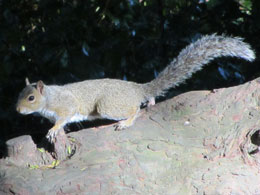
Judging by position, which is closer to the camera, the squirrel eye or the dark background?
the squirrel eye

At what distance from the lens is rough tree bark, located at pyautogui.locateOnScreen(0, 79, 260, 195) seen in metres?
1.75

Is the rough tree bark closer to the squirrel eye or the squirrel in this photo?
the squirrel

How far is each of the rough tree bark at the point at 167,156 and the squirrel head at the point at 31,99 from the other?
0.62 metres

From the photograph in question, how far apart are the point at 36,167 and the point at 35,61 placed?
4.05 ft

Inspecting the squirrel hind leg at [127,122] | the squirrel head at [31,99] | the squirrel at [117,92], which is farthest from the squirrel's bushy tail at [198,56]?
the squirrel head at [31,99]

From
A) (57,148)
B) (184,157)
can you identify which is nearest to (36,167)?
(57,148)

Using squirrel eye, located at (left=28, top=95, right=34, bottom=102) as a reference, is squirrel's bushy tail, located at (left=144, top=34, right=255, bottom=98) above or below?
above

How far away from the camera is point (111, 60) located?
2797mm

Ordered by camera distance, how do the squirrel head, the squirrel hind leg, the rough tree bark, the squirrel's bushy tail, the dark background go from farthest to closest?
the dark background, the squirrel head, the squirrel's bushy tail, the squirrel hind leg, the rough tree bark

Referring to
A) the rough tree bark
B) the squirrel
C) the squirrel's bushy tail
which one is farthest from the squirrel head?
the squirrel's bushy tail

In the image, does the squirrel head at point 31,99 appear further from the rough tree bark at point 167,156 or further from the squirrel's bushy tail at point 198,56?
the squirrel's bushy tail at point 198,56

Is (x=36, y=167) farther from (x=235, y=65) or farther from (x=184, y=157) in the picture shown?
(x=235, y=65)

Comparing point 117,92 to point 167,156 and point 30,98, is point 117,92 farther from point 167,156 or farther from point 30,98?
point 167,156

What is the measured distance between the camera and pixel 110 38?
2834 millimetres
